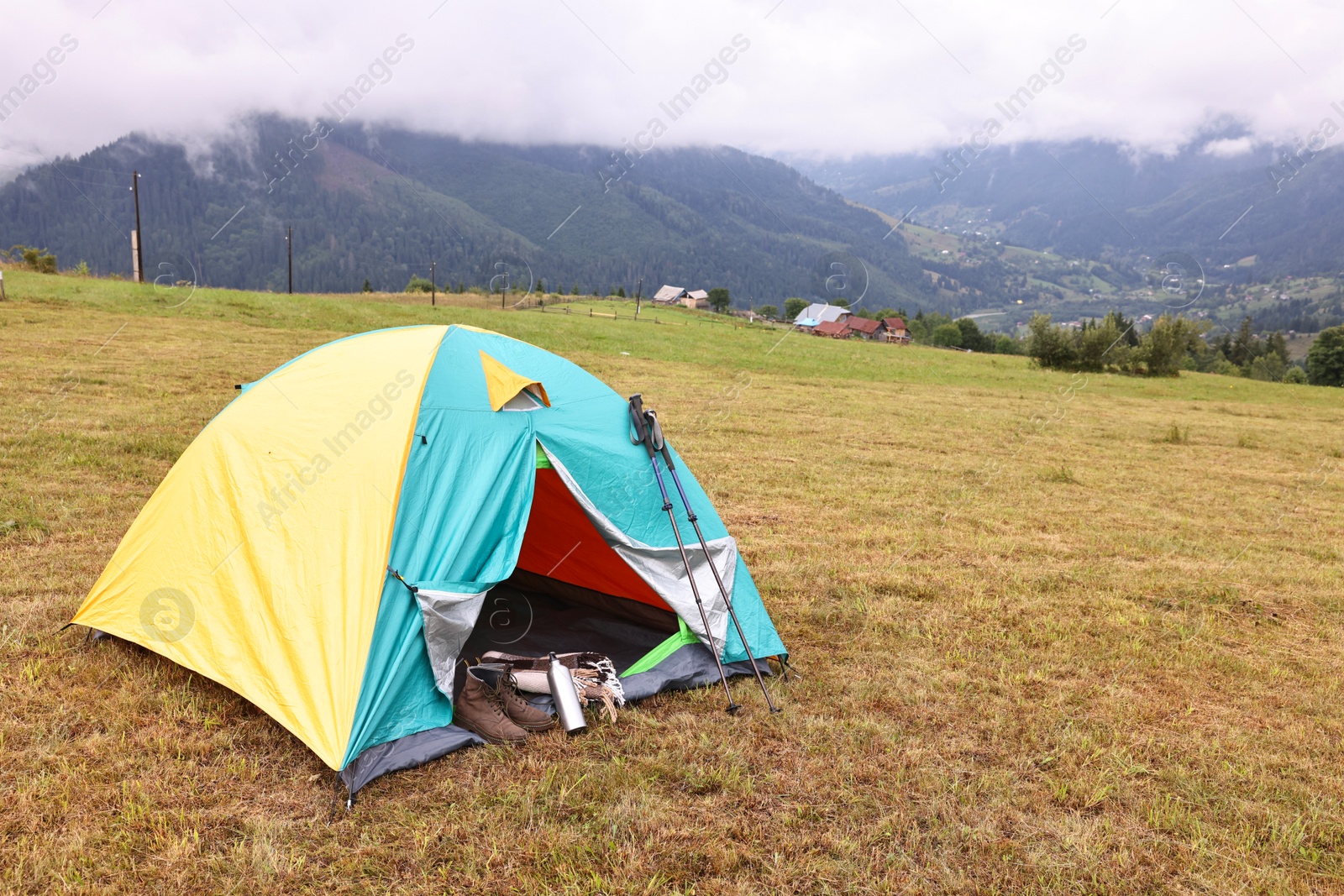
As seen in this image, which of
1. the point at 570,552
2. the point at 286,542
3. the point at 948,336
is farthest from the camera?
the point at 948,336

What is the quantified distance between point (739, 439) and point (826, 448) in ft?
5.66

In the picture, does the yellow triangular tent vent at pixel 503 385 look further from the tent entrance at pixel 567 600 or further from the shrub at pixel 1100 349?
the shrub at pixel 1100 349

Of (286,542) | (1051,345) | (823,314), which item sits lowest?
(286,542)

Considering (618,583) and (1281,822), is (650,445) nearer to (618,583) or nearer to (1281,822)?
(618,583)

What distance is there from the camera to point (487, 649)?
6.22 meters

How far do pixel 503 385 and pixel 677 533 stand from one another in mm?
1683

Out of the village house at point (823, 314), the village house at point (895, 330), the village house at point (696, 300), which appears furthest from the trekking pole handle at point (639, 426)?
the village house at point (696, 300)

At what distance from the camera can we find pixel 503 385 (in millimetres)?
5613

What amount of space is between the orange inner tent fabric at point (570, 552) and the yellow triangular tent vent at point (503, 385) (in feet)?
2.73

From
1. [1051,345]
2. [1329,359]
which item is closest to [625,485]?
[1051,345]

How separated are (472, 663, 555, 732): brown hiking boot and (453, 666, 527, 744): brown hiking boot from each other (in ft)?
0.16

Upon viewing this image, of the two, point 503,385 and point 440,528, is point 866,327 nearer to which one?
point 503,385

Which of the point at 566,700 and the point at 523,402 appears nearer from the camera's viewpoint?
the point at 566,700

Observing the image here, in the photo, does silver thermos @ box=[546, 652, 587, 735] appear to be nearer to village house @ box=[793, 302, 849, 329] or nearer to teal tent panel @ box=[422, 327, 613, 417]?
teal tent panel @ box=[422, 327, 613, 417]
